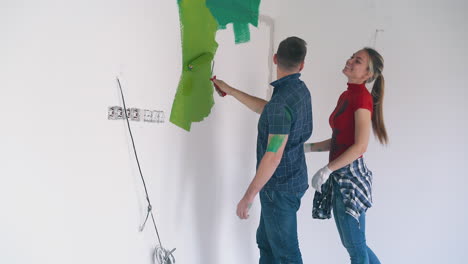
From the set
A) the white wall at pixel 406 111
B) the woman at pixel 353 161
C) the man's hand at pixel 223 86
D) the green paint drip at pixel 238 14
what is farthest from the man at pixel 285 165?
the white wall at pixel 406 111

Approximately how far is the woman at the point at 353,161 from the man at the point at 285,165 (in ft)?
0.50

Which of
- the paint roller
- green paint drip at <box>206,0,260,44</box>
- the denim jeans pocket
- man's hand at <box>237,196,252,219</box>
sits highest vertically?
green paint drip at <box>206,0,260,44</box>

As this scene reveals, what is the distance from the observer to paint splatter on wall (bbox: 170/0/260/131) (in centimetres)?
152

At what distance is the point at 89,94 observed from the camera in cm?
117

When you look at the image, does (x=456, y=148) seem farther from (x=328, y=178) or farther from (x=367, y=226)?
(x=328, y=178)

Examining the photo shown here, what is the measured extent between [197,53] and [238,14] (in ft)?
1.21

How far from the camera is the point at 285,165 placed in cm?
149

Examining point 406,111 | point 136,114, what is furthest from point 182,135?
point 406,111

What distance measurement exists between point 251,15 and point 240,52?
0.22 metres

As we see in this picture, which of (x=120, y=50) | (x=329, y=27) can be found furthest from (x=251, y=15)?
(x=120, y=50)

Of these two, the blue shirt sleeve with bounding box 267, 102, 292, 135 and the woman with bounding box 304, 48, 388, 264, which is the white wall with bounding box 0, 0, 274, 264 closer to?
the blue shirt sleeve with bounding box 267, 102, 292, 135

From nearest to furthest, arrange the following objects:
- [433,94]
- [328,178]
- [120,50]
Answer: [120,50] < [328,178] < [433,94]

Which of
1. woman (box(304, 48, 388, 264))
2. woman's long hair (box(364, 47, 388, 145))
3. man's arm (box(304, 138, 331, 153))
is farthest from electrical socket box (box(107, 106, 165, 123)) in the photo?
woman's long hair (box(364, 47, 388, 145))

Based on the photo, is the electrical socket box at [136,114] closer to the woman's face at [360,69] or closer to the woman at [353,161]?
the woman at [353,161]
